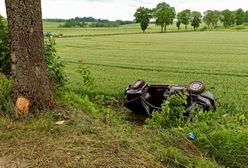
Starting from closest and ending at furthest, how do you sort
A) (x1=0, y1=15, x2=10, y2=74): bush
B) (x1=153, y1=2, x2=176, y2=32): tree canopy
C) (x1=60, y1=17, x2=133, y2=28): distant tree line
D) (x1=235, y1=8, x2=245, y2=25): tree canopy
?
(x1=0, y1=15, x2=10, y2=74): bush, (x1=60, y1=17, x2=133, y2=28): distant tree line, (x1=153, y1=2, x2=176, y2=32): tree canopy, (x1=235, y1=8, x2=245, y2=25): tree canopy

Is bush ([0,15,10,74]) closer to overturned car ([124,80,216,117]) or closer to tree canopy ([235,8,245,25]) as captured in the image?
overturned car ([124,80,216,117])

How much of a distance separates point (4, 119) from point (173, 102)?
2217 millimetres

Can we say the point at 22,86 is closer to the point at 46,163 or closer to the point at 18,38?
the point at 18,38

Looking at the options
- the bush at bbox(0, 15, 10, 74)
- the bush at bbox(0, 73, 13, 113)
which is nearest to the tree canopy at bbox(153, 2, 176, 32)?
the bush at bbox(0, 15, 10, 74)

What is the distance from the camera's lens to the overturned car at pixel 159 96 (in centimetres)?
568

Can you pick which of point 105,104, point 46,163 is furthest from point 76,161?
point 105,104

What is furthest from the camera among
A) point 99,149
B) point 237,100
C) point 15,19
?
point 237,100

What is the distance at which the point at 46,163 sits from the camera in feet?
10.5

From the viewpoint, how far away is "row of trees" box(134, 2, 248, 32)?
77.1m

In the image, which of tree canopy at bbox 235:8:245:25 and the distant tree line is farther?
tree canopy at bbox 235:8:245:25

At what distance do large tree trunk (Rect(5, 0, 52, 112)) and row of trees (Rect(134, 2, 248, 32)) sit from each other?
70.6m

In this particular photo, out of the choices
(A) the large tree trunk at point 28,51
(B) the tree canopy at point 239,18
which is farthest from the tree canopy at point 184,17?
(A) the large tree trunk at point 28,51

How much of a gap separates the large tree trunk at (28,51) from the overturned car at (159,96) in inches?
85.6

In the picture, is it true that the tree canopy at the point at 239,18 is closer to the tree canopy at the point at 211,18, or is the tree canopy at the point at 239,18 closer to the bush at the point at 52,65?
the tree canopy at the point at 211,18
